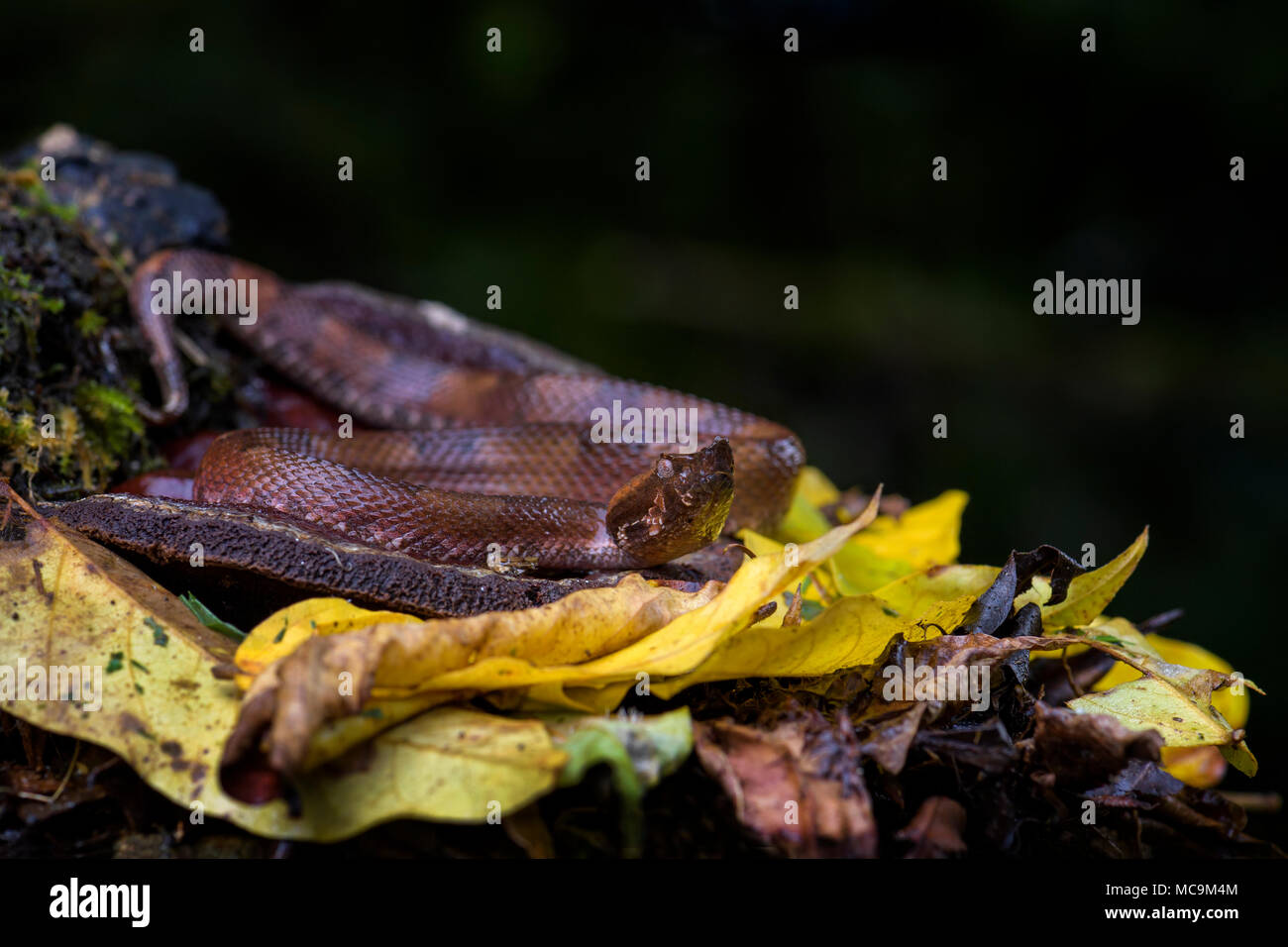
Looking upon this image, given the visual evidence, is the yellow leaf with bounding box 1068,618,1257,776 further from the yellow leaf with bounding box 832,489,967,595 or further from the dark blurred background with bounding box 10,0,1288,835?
the dark blurred background with bounding box 10,0,1288,835

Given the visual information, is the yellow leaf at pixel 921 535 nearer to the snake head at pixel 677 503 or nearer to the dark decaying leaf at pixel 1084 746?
the snake head at pixel 677 503

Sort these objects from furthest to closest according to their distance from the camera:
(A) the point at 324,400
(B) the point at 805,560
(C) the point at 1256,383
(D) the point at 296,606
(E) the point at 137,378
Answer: (C) the point at 1256,383 → (A) the point at 324,400 → (E) the point at 137,378 → (D) the point at 296,606 → (B) the point at 805,560

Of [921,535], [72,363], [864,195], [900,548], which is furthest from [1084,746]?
[864,195]

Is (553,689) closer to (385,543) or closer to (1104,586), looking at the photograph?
(385,543)

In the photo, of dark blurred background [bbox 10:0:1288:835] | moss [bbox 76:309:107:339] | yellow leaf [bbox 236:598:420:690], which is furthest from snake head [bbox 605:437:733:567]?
dark blurred background [bbox 10:0:1288:835]

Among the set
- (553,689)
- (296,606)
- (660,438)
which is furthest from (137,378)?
(553,689)

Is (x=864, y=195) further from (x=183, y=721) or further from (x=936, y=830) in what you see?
(x=183, y=721)

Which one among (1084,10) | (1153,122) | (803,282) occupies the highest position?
(1084,10)
